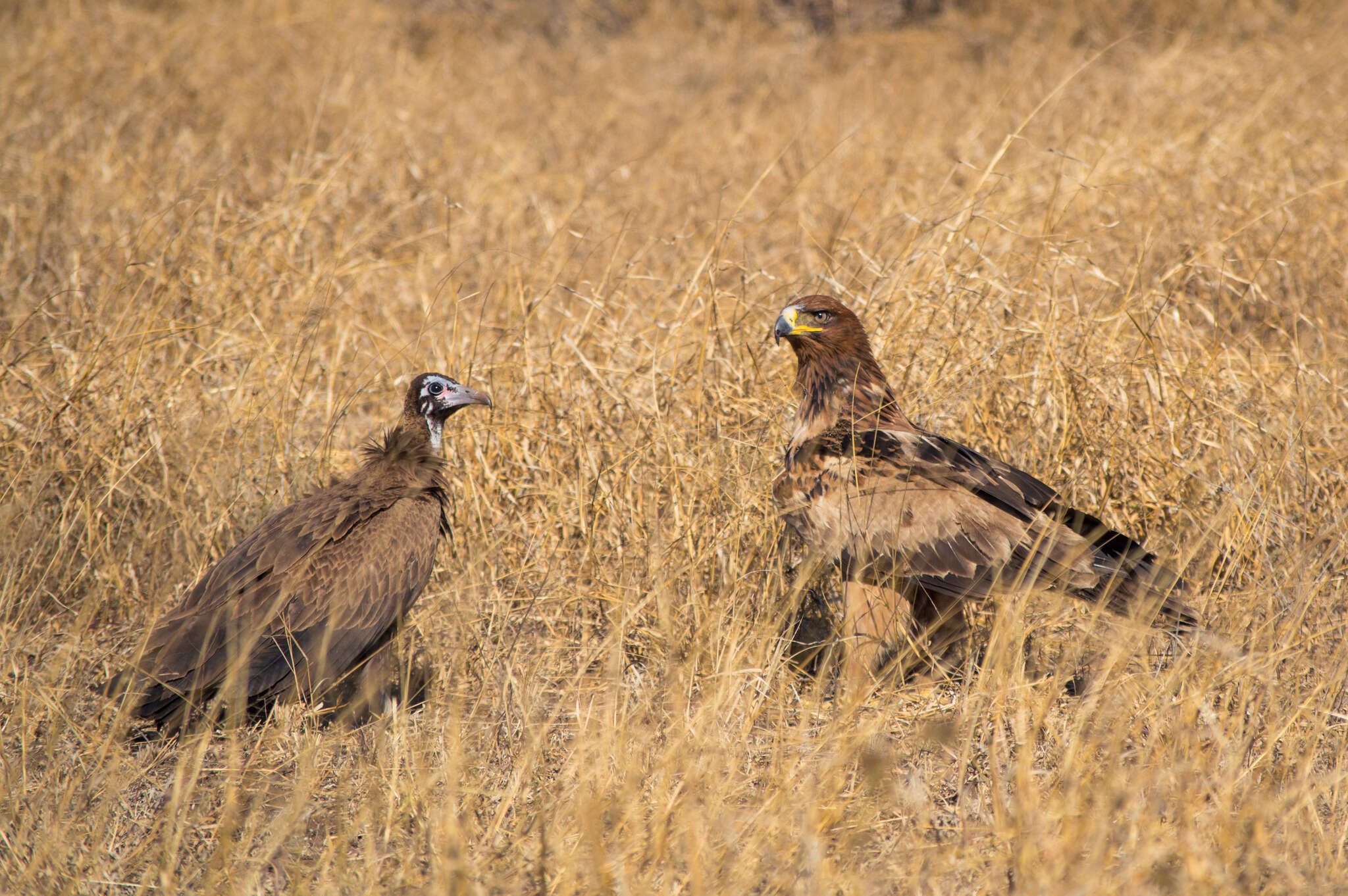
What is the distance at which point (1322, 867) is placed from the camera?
110 inches

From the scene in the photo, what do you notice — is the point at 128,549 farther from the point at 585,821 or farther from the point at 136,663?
the point at 585,821

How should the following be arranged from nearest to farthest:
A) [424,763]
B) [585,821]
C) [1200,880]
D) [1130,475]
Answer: [1200,880]
[585,821]
[424,763]
[1130,475]

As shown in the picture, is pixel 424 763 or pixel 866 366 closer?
pixel 424 763

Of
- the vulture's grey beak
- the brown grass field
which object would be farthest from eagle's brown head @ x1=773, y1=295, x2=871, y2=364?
the vulture's grey beak

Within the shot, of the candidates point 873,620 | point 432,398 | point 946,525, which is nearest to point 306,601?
point 432,398

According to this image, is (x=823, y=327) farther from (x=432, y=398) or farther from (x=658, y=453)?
(x=432, y=398)

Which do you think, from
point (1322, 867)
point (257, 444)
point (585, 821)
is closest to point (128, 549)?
point (257, 444)

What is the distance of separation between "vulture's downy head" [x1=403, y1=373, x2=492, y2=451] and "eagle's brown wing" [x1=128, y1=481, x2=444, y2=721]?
39 centimetres

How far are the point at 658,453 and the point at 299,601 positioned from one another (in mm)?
1573

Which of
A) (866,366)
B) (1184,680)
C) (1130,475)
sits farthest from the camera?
(1130,475)

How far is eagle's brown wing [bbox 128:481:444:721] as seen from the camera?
11.6ft

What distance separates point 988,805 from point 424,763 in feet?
5.43

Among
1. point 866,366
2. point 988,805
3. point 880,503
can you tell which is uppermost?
point 866,366

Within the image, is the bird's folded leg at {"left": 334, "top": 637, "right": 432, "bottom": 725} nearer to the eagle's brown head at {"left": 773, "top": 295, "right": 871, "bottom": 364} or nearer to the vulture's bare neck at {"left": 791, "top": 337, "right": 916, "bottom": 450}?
the vulture's bare neck at {"left": 791, "top": 337, "right": 916, "bottom": 450}
